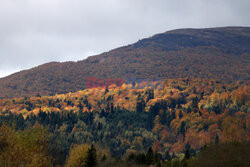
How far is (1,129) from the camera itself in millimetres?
44281

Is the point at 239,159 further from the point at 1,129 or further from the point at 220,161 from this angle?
the point at 1,129

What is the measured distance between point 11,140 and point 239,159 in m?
30.5

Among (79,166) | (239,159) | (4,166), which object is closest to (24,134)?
(4,166)

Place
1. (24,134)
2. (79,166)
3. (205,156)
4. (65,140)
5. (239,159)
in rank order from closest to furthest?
(239,159)
(205,156)
(24,134)
(79,166)
(65,140)

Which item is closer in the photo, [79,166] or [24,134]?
[24,134]

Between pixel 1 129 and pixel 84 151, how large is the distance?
39.1 metres

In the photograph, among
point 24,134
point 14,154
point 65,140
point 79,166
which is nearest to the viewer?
point 14,154

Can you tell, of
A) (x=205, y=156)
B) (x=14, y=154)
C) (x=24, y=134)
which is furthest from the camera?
(x=24, y=134)

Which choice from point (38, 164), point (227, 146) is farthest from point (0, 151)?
point (227, 146)

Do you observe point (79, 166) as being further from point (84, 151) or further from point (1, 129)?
point (1, 129)

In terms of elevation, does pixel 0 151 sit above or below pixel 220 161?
above

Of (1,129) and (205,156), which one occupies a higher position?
(1,129)

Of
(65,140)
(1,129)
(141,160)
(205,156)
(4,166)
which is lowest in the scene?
(65,140)

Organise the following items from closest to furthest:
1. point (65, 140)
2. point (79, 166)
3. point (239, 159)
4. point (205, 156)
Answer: point (239, 159)
point (205, 156)
point (79, 166)
point (65, 140)
